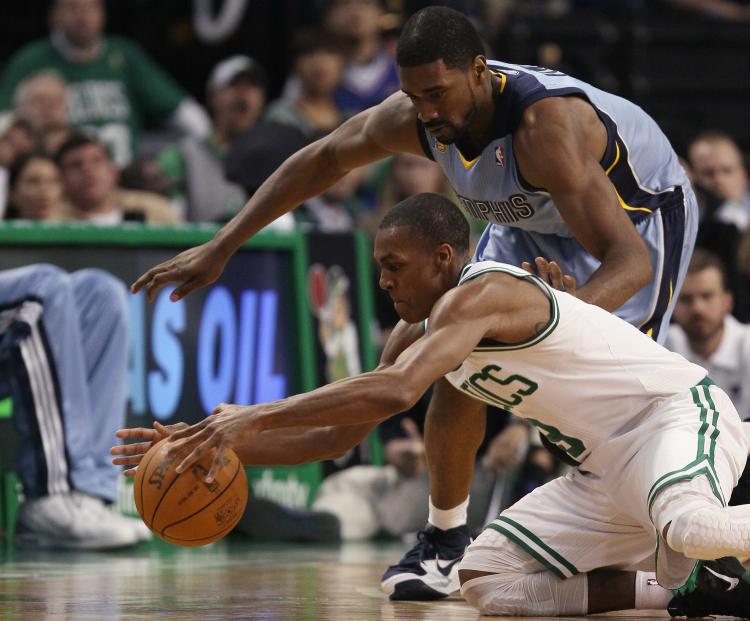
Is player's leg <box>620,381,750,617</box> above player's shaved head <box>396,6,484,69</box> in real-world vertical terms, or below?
below

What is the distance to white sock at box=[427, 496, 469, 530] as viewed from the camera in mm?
5656

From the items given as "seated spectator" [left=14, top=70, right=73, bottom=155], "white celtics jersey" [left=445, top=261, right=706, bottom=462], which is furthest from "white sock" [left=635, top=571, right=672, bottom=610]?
"seated spectator" [left=14, top=70, right=73, bottom=155]

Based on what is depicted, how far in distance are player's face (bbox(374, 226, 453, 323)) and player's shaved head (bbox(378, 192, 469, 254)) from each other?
0.08 ft

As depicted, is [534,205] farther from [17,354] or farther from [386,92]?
[386,92]

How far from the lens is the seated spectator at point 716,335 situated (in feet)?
27.0

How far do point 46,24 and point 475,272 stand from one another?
363 inches

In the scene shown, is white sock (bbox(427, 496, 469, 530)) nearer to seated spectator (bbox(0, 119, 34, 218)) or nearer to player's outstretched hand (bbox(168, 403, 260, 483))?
player's outstretched hand (bbox(168, 403, 260, 483))

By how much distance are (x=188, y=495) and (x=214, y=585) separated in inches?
55.0

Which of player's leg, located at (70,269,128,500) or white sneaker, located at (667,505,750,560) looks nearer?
white sneaker, located at (667,505,750,560)

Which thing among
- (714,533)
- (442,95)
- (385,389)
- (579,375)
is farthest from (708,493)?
(442,95)

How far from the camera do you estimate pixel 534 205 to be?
208 inches

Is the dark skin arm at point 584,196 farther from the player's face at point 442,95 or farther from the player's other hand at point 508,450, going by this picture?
the player's other hand at point 508,450

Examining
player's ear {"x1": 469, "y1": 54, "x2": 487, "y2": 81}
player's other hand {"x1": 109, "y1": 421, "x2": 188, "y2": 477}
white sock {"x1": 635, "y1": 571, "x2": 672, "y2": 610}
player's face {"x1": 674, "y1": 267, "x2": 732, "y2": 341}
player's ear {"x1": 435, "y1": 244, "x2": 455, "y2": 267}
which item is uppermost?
player's ear {"x1": 469, "y1": 54, "x2": 487, "y2": 81}

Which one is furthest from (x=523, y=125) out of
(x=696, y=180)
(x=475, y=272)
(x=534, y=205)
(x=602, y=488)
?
(x=696, y=180)
